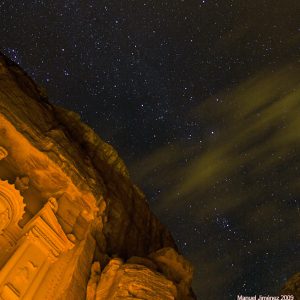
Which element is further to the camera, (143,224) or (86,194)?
(143,224)

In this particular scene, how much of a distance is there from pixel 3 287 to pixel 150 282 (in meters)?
4.46

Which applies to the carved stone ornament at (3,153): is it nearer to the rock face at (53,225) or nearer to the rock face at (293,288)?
the rock face at (53,225)

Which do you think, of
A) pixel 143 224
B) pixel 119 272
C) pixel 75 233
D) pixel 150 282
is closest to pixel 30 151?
pixel 75 233

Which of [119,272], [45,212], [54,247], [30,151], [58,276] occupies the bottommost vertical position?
[119,272]

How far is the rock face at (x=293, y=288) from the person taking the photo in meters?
24.8

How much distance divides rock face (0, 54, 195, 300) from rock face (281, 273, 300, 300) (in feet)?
46.5

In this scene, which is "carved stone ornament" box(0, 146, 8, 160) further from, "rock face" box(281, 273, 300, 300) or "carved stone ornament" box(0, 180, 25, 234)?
"rock face" box(281, 273, 300, 300)

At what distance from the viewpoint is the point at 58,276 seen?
1115cm

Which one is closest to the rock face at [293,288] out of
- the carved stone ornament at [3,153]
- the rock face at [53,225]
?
the rock face at [53,225]

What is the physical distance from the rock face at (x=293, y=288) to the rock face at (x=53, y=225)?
46.5ft

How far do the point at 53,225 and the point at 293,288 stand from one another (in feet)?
67.6

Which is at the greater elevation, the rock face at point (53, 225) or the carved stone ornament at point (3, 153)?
the carved stone ornament at point (3, 153)

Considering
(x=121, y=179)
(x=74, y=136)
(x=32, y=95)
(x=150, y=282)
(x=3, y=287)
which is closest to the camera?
(x=3, y=287)

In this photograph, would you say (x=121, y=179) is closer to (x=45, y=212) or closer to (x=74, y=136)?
(x=74, y=136)
